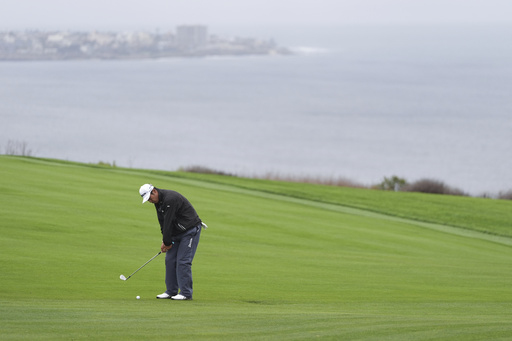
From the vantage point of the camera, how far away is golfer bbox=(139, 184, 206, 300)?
917cm

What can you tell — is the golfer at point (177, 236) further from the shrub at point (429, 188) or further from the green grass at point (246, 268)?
the shrub at point (429, 188)

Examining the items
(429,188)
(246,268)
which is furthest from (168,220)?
(429,188)

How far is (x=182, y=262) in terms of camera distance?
9.44 m

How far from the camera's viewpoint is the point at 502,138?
109m

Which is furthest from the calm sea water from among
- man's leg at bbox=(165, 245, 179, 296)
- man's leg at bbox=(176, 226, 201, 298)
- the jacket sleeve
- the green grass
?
the jacket sleeve

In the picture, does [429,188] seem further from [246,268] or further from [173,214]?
[173,214]

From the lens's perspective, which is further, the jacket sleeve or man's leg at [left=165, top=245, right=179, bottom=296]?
man's leg at [left=165, top=245, right=179, bottom=296]

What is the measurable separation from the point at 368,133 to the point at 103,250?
10352 centimetres

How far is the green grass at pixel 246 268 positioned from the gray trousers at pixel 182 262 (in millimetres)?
297

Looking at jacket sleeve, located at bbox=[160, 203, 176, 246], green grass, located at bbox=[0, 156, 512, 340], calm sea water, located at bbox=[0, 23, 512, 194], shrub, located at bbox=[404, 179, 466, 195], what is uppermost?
calm sea water, located at bbox=[0, 23, 512, 194]

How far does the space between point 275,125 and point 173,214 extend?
110998 mm

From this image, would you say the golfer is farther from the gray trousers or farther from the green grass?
the green grass

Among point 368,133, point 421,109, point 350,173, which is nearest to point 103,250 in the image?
point 350,173

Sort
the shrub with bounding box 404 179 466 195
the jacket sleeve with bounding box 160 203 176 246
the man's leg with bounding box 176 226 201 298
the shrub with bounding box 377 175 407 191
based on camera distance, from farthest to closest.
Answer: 1. the shrub with bounding box 377 175 407 191
2. the shrub with bounding box 404 179 466 195
3. the man's leg with bounding box 176 226 201 298
4. the jacket sleeve with bounding box 160 203 176 246
